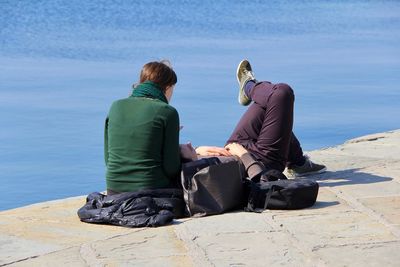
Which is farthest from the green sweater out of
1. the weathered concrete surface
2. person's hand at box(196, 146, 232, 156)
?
person's hand at box(196, 146, 232, 156)

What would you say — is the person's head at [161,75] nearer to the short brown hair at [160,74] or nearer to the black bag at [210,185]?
the short brown hair at [160,74]

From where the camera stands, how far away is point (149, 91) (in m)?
6.10

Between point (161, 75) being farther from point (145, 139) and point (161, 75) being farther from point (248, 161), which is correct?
point (248, 161)

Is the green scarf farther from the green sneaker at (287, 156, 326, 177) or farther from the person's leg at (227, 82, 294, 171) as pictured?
the green sneaker at (287, 156, 326, 177)

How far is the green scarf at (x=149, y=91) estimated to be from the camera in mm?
6102

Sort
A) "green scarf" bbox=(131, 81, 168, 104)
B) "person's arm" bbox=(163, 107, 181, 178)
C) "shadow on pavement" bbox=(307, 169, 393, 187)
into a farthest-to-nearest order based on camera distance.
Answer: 1. "shadow on pavement" bbox=(307, 169, 393, 187)
2. "green scarf" bbox=(131, 81, 168, 104)
3. "person's arm" bbox=(163, 107, 181, 178)

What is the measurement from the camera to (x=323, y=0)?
3647cm

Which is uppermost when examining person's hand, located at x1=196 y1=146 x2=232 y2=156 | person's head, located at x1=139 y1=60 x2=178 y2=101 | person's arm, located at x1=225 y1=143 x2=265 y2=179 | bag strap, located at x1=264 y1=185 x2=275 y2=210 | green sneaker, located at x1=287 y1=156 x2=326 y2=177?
person's head, located at x1=139 y1=60 x2=178 y2=101

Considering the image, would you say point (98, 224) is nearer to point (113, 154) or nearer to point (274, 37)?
point (113, 154)

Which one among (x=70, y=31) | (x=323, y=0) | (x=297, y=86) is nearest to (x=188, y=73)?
(x=297, y=86)

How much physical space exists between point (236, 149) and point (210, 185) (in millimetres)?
848

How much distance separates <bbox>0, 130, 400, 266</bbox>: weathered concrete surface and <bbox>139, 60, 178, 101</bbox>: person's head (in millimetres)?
795

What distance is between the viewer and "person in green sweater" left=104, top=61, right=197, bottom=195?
599 cm

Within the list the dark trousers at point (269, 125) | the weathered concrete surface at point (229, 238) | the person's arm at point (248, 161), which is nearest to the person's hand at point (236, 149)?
the person's arm at point (248, 161)
